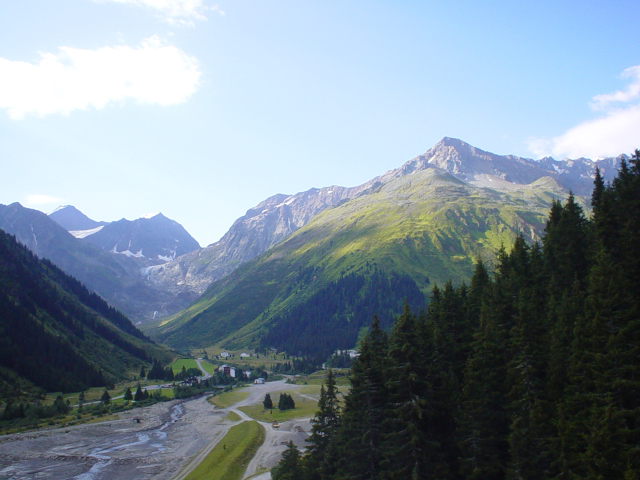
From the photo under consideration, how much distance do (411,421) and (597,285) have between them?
18.5 meters

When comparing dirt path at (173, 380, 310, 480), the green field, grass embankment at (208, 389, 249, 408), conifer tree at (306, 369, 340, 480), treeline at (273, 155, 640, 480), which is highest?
treeline at (273, 155, 640, 480)

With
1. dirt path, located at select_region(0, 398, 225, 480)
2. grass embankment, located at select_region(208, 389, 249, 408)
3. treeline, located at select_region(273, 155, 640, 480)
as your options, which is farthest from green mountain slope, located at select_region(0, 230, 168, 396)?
treeline, located at select_region(273, 155, 640, 480)

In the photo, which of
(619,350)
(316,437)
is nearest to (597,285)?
(619,350)

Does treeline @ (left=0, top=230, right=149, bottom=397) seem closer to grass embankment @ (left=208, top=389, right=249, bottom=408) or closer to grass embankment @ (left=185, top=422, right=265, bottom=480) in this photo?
grass embankment @ (left=208, top=389, right=249, bottom=408)

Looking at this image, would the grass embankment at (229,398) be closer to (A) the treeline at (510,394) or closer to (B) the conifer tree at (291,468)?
(B) the conifer tree at (291,468)

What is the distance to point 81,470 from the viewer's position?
6850 cm

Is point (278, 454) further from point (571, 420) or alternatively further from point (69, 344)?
point (69, 344)

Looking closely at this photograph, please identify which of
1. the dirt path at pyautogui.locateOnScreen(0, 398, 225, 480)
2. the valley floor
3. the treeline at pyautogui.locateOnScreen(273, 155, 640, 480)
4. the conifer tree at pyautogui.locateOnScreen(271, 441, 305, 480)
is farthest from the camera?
the valley floor

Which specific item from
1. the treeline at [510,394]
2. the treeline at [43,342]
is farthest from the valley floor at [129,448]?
the treeline at [43,342]

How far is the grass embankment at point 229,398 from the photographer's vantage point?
143 m

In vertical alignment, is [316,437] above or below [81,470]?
above

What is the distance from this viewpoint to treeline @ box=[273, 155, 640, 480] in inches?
1147

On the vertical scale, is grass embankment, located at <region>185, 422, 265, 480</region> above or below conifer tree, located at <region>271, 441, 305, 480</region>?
below

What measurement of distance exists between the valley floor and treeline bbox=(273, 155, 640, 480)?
34.0m
